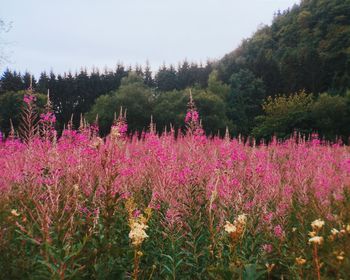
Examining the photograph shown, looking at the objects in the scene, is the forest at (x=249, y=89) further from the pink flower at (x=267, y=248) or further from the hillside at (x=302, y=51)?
the pink flower at (x=267, y=248)

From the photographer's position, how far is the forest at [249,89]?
1175 inches

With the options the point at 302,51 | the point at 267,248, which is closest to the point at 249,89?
the point at 302,51

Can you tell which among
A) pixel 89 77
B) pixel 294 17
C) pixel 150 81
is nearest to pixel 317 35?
pixel 294 17

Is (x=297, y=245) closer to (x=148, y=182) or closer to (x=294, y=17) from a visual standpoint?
(x=148, y=182)

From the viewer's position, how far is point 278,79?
44.3 metres

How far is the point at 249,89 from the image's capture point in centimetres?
4069

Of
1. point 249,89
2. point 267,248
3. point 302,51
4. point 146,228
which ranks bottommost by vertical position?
point 267,248

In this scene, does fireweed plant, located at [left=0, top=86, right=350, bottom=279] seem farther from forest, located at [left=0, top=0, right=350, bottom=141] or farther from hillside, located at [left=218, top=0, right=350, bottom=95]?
hillside, located at [left=218, top=0, right=350, bottom=95]

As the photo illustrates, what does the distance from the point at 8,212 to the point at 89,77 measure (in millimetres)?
51054


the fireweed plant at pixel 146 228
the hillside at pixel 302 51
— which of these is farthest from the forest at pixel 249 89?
the fireweed plant at pixel 146 228

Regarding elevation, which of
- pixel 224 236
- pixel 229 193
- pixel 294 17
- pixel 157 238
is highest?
pixel 294 17

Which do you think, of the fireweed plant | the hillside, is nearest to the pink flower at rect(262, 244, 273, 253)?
the fireweed plant

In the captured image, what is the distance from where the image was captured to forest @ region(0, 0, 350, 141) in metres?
29.8

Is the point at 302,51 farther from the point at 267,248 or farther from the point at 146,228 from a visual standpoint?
the point at 146,228
